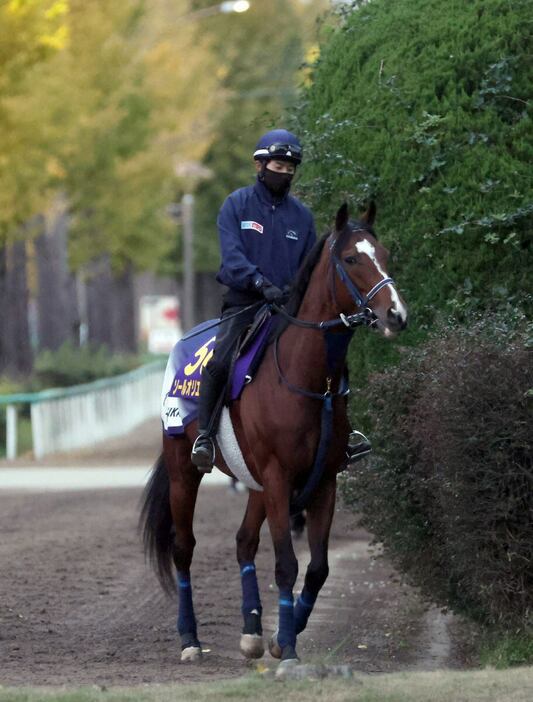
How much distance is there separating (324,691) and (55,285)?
93.7 ft

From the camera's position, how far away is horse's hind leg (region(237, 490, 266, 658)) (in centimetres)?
917

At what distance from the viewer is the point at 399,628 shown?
36.9 feet

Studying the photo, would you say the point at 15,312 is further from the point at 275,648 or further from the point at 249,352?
the point at 275,648

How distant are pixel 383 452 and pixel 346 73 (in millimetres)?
2669

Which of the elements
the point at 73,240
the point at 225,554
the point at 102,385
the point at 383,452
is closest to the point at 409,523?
the point at 383,452

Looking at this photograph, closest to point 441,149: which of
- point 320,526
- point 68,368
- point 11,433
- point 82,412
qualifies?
point 320,526

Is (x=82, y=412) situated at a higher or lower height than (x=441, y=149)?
lower

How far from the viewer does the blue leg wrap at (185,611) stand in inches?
386

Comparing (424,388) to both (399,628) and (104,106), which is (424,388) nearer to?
(399,628)

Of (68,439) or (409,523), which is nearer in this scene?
(409,523)

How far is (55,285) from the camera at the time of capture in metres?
35.4

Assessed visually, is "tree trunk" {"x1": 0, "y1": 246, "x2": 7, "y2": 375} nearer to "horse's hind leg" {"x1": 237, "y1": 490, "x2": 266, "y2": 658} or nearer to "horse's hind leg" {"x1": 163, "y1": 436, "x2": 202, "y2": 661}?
"horse's hind leg" {"x1": 163, "y1": 436, "x2": 202, "y2": 661}

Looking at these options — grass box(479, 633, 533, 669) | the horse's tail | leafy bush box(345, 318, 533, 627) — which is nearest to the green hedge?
leafy bush box(345, 318, 533, 627)

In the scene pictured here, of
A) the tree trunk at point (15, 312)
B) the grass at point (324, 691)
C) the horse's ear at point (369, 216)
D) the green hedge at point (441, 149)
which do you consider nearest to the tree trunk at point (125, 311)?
the tree trunk at point (15, 312)
